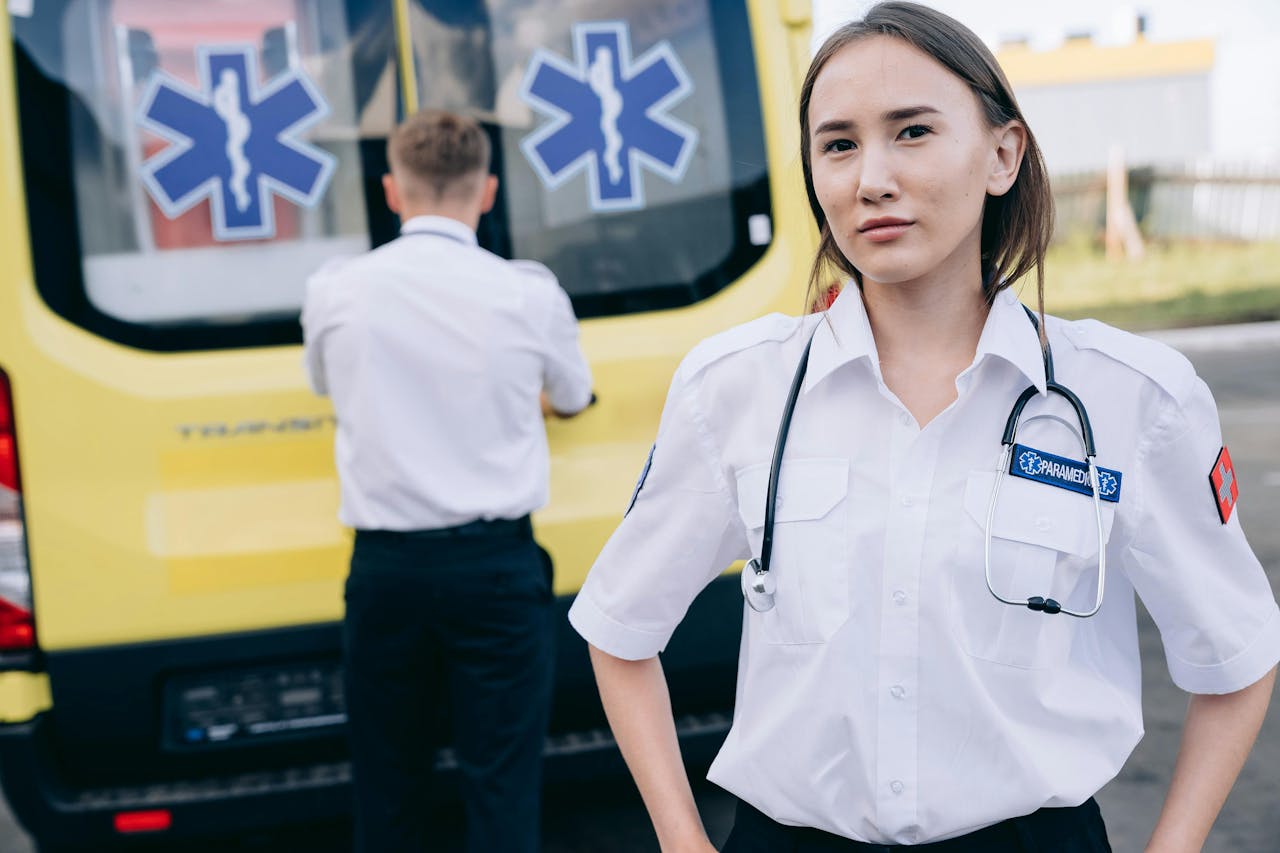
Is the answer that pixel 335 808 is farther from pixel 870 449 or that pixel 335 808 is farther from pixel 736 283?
pixel 870 449

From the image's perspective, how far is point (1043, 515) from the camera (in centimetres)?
138

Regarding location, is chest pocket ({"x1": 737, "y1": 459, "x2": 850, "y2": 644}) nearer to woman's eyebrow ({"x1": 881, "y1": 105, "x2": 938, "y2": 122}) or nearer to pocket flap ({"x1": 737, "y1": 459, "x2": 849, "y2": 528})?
pocket flap ({"x1": 737, "y1": 459, "x2": 849, "y2": 528})

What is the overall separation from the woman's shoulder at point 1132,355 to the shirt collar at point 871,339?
2.1 inches

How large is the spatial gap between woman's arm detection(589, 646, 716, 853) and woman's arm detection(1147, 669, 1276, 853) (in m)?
0.52

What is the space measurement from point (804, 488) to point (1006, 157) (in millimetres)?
451

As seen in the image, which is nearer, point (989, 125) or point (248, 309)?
point (989, 125)

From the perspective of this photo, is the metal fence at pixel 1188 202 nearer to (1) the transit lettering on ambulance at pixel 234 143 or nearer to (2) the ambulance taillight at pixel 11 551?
(1) the transit lettering on ambulance at pixel 234 143

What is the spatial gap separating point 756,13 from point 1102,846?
87.6 inches

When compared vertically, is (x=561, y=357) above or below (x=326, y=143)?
below

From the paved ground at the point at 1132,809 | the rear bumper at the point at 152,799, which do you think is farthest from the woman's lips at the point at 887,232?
the paved ground at the point at 1132,809

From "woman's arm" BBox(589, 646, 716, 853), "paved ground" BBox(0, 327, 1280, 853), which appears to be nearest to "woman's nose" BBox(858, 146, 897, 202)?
"woman's arm" BBox(589, 646, 716, 853)

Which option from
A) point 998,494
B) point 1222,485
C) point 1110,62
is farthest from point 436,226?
point 1110,62

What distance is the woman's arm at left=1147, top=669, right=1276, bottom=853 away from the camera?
1445mm

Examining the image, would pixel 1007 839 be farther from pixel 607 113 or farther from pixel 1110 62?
pixel 1110 62
